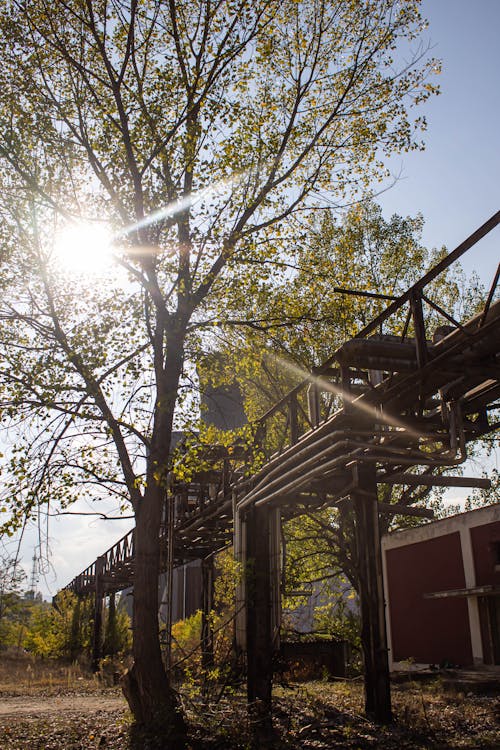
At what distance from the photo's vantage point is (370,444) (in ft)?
28.7

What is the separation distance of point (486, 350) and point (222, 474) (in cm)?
922

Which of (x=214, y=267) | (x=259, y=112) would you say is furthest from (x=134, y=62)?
(x=214, y=267)

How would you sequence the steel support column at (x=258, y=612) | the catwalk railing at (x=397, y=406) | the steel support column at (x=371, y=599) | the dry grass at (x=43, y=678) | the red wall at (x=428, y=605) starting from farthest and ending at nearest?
the dry grass at (x=43, y=678)
the red wall at (x=428, y=605)
the steel support column at (x=258, y=612)
the steel support column at (x=371, y=599)
the catwalk railing at (x=397, y=406)

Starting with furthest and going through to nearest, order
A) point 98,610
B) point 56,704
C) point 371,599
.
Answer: point 98,610 < point 56,704 < point 371,599

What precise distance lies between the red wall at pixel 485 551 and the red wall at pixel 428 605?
681 mm

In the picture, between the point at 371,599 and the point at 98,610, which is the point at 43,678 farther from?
the point at 371,599

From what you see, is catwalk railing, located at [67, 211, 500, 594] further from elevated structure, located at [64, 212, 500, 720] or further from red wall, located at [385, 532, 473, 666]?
red wall, located at [385, 532, 473, 666]

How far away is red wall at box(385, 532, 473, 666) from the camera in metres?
17.3

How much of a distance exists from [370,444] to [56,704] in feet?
39.2

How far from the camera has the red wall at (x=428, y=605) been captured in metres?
17.3

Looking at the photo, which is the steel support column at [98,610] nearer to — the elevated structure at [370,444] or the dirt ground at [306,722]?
the dirt ground at [306,722]

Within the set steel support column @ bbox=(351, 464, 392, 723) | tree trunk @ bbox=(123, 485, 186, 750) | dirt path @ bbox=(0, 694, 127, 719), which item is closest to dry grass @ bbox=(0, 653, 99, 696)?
dirt path @ bbox=(0, 694, 127, 719)

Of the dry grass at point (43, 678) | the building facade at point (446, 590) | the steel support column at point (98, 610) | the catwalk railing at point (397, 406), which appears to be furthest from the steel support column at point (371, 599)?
the steel support column at point (98, 610)

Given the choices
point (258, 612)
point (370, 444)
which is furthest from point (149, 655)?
point (370, 444)
